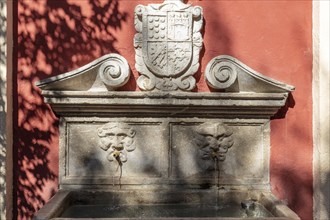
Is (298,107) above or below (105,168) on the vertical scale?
above

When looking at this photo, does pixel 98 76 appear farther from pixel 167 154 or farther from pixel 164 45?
pixel 167 154

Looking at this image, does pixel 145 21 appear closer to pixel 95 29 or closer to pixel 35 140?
pixel 95 29

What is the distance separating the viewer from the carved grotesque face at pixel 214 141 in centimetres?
398

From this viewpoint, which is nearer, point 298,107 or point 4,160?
point 4,160

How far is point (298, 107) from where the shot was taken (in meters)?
4.10

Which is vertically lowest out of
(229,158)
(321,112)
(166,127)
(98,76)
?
(229,158)

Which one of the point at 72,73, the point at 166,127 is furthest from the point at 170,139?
the point at 72,73

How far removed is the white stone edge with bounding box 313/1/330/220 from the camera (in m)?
3.98

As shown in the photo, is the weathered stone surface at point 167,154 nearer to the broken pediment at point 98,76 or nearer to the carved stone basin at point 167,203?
the carved stone basin at point 167,203

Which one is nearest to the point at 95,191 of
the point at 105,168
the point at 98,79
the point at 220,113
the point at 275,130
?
the point at 105,168

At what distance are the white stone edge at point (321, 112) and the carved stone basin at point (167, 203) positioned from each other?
1.60 ft

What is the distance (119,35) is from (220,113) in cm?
102

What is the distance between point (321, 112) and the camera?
13.1ft

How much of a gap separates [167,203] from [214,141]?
61 centimetres
